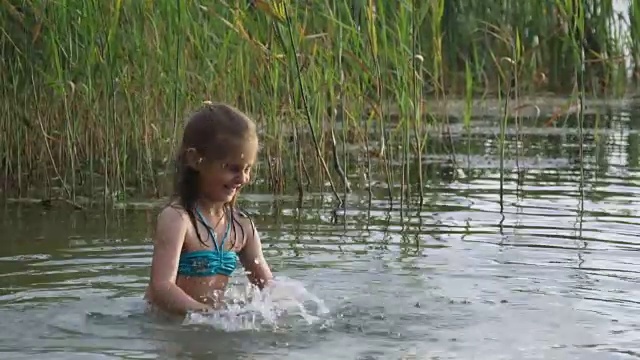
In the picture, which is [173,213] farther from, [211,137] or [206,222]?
[211,137]

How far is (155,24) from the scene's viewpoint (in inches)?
290

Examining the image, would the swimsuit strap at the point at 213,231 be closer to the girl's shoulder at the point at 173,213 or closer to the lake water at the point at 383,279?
the girl's shoulder at the point at 173,213

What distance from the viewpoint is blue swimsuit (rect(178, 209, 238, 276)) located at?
525 centimetres

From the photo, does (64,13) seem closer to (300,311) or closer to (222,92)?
(222,92)

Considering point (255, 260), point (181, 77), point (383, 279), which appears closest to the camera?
point (255, 260)

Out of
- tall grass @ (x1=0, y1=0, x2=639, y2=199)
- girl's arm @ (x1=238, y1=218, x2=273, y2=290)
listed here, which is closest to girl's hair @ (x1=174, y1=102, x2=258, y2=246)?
girl's arm @ (x1=238, y1=218, x2=273, y2=290)

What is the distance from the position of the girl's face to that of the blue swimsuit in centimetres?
17

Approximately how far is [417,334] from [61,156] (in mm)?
3769

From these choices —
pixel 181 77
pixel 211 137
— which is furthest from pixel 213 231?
pixel 181 77

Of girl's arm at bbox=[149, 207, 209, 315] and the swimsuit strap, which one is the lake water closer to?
girl's arm at bbox=[149, 207, 209, 315]

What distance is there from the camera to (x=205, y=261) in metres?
5.27

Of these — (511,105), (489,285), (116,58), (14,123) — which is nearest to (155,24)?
(116,58)

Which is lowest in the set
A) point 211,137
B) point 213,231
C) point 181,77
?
point 213,231

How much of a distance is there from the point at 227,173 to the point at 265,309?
0.53m
